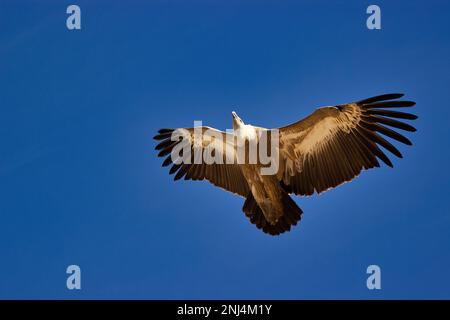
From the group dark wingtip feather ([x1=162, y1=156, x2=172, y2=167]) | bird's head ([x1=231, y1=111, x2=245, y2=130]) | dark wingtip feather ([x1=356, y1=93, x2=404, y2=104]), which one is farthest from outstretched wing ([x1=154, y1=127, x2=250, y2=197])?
dark wingtip feather ([x1=356, y1=93, x2=404, y2=104])

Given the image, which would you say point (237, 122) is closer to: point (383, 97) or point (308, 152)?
point (308, 152)

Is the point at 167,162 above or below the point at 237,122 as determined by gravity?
below

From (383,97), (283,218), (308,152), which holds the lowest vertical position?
(283,218)

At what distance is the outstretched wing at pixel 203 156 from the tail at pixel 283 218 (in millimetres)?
655

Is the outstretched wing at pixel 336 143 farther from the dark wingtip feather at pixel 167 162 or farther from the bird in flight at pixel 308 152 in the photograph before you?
the dark wingtip feather at pixel 167 162

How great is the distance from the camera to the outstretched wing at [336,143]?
1195 cm

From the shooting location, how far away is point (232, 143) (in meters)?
13.0

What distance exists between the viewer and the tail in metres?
12.4

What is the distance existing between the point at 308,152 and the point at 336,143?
0.51m

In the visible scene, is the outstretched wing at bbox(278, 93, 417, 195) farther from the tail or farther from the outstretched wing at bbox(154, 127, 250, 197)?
the outstretched wing at bbox(154, 127, 250, 197)

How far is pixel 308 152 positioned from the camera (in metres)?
12.7

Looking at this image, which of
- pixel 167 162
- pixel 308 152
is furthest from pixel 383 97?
pixel 167 162

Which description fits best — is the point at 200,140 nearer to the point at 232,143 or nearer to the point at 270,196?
the point at 232,143

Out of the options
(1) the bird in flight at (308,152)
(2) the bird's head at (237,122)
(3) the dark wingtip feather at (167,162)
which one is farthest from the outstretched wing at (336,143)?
(3) the dark wingtip feather at (167,162)
